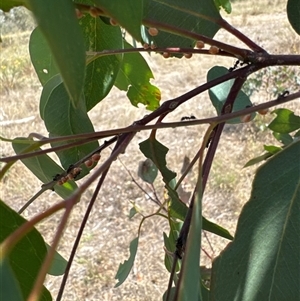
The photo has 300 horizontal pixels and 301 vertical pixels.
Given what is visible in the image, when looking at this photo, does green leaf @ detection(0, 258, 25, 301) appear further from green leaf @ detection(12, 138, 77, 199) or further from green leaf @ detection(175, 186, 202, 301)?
green leaf @ detection(12, 138, 77, 199)

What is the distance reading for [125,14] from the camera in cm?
30

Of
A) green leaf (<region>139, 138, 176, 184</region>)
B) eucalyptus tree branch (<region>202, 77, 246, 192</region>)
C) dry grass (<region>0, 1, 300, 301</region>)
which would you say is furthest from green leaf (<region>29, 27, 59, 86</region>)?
dry grass (<region>0, 1, 300, 301</region>)

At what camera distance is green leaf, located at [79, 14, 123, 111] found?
66cm

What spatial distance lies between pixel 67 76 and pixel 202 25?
1.12ft

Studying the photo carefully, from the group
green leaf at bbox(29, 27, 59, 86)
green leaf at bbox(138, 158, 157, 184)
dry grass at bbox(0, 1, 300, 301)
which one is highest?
dry grass at bbox(0, 1, 300, 301)

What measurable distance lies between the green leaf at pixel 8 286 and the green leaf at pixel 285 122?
0.62m

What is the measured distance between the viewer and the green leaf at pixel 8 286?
25cm

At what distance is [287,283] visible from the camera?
467 millimetres

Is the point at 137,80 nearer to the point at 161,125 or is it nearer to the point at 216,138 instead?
the point at 216,138

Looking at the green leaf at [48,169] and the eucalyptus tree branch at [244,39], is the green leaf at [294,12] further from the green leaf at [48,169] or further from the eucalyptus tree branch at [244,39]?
the green leaf at [48,169]

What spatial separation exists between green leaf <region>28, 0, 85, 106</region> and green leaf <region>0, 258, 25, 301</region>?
9 centimetres

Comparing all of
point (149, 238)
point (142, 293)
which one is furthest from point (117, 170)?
point (142, 293)

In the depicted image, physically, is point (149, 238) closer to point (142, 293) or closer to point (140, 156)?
point (142, 293)

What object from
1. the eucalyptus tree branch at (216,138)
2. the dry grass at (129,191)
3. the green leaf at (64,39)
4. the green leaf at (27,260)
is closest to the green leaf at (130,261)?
the eucalyptus tree branch at (216,138)
